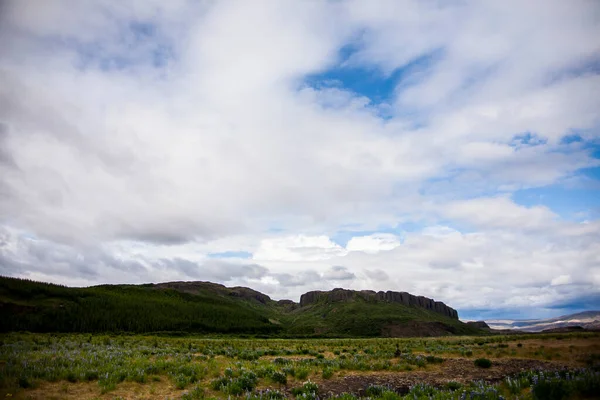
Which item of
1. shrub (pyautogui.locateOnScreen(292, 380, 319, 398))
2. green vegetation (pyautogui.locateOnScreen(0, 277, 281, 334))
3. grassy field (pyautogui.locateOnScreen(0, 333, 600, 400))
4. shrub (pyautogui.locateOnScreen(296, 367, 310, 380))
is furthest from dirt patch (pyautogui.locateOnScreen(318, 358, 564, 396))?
green vegetation (pyautogui.locateOnScreen(0, 277, 281, 334))

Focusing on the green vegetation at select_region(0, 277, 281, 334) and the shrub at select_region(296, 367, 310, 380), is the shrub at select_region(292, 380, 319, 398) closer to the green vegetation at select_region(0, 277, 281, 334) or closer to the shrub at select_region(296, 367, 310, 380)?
the shrub at select_region(296, 367, 310, 380)

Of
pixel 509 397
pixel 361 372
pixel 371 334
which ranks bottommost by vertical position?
pixel 371 334

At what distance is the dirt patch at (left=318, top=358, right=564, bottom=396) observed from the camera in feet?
46.5

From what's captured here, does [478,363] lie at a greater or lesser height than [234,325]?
greater

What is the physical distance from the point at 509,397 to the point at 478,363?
1053 centimetres

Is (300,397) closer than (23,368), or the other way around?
(300,397)

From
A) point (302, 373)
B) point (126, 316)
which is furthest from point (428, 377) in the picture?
point (126, 316)

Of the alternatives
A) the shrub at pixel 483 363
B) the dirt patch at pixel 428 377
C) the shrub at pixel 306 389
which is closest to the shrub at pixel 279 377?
the dirt patch at pixel 428 377

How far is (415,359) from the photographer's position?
814 inches

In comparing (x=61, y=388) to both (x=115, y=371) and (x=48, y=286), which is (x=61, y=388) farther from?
(x=48, y=286)

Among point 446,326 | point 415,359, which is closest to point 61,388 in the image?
point 415,359

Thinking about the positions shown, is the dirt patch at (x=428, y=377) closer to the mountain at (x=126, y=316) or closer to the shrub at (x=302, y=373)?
the shrub at (x=302, y=373)

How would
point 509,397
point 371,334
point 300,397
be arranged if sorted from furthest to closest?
point 371,334 < point 300,397 < point 509,397

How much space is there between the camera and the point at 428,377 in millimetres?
16312
